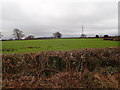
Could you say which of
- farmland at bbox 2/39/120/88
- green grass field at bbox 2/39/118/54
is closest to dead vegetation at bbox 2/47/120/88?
farmland at bbox 2/39/120/88

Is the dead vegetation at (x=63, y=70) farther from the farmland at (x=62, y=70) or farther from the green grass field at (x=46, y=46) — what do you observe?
the green grass field at (x=46, y=46)

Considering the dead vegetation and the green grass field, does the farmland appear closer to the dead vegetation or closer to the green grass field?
the dead vegetation

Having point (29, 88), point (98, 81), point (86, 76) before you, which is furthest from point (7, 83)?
point (98, 81)

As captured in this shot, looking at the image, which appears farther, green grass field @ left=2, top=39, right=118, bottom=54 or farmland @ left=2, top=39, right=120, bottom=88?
green grass field @ left=2, top=39, right=118, bottom=54

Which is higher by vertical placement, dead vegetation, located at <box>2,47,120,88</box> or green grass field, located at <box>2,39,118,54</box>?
green grass field, located at <box>2,39,118,54</box>

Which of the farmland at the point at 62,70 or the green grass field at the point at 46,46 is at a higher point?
the green grass field at the point at 46,46

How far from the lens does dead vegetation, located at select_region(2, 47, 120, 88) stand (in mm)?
3100

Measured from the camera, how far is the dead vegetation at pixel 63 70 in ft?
10.2

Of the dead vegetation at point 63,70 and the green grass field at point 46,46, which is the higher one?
the green grass field at point 46,46

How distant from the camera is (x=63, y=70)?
405 cm

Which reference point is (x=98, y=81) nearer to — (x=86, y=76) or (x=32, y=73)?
(x=86, y=76)

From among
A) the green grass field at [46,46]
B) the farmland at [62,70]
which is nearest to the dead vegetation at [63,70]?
the farmland at [62,70]

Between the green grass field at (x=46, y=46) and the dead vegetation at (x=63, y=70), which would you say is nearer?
the dead vegetation at (x=63, y=70)

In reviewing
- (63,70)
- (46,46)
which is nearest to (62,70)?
(63,70)
